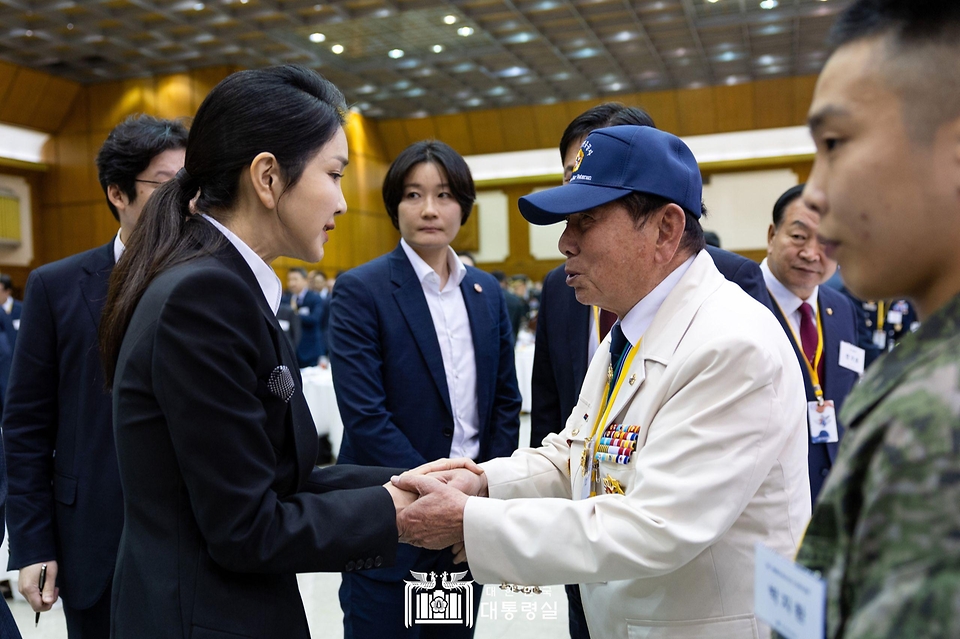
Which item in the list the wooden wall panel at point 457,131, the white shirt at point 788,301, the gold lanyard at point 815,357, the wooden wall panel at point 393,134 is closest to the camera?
the gold lanyard at point 815,357

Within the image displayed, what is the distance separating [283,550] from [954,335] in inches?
42.1

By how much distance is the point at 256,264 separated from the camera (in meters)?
1.47

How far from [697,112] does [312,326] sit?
1102 cm

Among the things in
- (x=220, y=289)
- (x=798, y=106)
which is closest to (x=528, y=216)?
(x=220, y=289)

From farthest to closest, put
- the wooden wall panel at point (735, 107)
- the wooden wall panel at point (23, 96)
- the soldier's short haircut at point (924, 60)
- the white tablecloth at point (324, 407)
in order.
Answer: the wooden wall panel at point (735, 107), the wooden wall panel at point (23, 96), the white tablecloth at point (324, 407), the soldier's short haircut at point (924, 60)

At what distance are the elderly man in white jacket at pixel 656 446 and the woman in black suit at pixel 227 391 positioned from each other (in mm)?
305

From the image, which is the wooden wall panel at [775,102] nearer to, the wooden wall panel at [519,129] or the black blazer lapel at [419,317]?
the wooden wall panel at [519,129]

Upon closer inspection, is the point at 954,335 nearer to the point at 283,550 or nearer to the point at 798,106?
the point at 283,550

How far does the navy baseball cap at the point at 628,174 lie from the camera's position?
164 cm

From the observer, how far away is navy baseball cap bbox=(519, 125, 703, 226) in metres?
1.64

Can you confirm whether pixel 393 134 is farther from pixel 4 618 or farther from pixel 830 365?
pixel 4 618

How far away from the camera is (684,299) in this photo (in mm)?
1622

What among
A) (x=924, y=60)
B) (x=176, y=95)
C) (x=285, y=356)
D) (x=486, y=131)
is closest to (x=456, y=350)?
(x=285, y=356)

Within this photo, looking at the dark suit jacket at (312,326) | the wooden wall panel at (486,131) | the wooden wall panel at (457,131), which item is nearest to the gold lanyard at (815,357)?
the dark suit jacket at (312,326)
